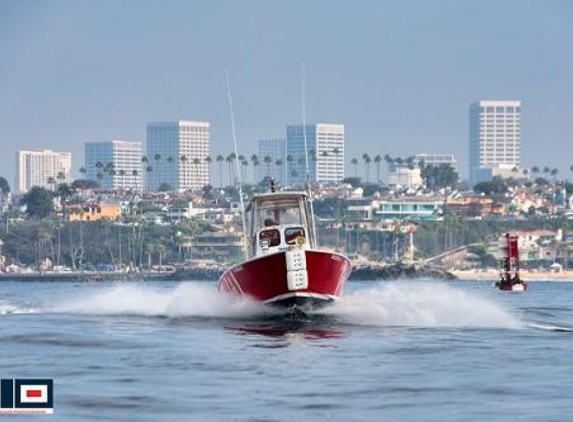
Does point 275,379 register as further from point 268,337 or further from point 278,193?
point 278,193

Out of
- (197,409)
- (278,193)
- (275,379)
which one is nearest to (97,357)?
(275,379)

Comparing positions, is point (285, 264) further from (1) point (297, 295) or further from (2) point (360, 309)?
(2) point (360, 309)

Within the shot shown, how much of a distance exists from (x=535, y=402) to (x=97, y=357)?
1271 centimetres

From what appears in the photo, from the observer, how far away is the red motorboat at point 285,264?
188 feet

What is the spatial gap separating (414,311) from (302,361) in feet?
57.5

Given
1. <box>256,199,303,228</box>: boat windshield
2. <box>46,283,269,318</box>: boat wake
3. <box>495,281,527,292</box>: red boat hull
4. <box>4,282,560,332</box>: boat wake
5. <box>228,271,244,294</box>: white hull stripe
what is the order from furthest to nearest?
1. <box>495,281,527,292</box>: red boat hull
2. <box>256,199,303,228</box>: boat windshield
3. <box>46,283,269,318</box>: boat wake
4. <box>228,271,244,294</box>: white hull stripe
5. <box>4,282,560,332</box>: boat wake

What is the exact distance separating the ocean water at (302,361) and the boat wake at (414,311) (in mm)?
73

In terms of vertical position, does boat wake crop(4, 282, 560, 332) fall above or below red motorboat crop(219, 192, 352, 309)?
below

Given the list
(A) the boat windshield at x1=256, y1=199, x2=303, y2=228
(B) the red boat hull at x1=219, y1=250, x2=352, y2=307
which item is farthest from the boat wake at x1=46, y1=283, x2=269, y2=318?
(A) the boat windshield at x1=256, y1=199, x2=303, y2=228

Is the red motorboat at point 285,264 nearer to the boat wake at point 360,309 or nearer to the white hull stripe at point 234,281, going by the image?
the white hull stripe at point 234,281

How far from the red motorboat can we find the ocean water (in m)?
0.75

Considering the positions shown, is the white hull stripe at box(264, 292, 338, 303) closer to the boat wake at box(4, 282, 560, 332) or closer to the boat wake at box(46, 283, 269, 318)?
the boat wake at box(4, 282, 560, 332)

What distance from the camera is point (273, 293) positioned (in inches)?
2282

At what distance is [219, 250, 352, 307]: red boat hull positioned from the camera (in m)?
57.5
